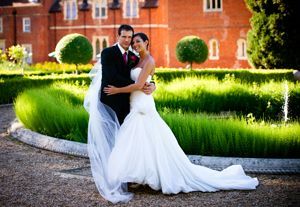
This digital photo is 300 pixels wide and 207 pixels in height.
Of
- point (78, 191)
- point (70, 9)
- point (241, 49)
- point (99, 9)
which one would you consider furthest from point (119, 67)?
point (70, 9)

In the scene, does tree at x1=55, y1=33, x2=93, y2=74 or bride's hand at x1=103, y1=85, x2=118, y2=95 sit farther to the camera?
tree at x1=55, y1=33, x2=93, y2=74

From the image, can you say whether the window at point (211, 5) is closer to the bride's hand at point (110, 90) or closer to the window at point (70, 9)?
the window at point (70, 9)

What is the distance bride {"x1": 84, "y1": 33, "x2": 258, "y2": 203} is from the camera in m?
5.83

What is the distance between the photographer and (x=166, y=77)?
18.8m

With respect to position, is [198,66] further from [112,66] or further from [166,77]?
[112,66]

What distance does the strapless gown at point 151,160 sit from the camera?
19.1ft

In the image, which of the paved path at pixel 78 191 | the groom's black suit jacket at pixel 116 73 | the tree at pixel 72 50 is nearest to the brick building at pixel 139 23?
the tree at pixel 72 50

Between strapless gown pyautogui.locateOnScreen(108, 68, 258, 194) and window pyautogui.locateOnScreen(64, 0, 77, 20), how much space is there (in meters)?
29.2

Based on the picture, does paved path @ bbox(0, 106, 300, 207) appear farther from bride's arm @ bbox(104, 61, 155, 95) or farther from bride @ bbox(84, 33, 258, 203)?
bride's arm @ bbox(104, 61, 155, 95)

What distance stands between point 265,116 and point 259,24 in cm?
1236

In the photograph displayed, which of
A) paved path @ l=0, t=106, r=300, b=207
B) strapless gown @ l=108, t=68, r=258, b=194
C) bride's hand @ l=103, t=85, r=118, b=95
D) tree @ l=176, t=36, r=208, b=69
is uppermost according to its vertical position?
tree @ l=176, t=36, r=208, b=69

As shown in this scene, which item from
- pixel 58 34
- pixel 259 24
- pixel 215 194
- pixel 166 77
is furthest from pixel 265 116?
pixel 58 34

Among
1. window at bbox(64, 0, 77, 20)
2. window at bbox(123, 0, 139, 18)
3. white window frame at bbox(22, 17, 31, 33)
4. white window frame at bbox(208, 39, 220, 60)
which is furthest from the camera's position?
white window frame at bbox(22, 17, 31, 33)

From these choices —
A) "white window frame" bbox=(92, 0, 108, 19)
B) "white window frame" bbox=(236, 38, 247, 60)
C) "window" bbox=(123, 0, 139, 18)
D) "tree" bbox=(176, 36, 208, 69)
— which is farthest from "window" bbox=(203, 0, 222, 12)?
"white window frame" bbox=(92, 0, 108, 19)
